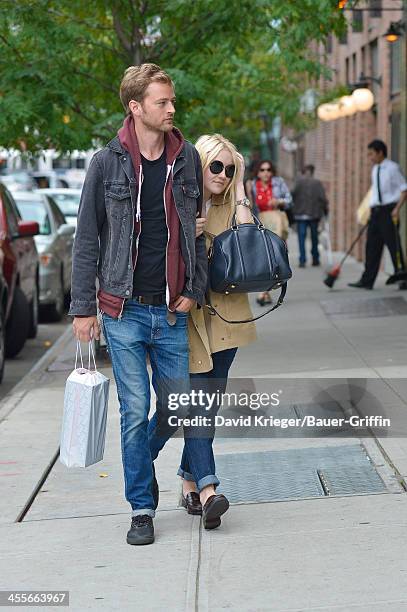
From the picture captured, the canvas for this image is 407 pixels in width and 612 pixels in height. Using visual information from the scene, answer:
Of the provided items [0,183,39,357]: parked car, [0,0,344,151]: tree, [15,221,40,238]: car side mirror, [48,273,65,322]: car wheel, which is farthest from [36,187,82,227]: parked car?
[0,0,344,151]: tree

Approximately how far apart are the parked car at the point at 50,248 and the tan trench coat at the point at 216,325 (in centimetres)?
1038

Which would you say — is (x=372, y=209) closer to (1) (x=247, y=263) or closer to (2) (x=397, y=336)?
(2) (x=397, y=336)

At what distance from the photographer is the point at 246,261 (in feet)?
19.4

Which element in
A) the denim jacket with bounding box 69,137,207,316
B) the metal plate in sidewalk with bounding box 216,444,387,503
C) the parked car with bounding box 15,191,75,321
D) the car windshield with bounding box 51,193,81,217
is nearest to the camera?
Result: the denim jacket with bounding box 69,137,207,316

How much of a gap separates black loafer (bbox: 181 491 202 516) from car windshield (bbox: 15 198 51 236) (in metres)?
11.6

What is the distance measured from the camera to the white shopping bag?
577 centimetres

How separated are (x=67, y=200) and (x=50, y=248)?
877 centimetres

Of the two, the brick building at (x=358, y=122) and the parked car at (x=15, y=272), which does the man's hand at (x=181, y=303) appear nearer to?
the parked car at (x=15, y=272)

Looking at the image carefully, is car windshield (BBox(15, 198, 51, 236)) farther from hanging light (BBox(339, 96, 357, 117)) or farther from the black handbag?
the black handbag

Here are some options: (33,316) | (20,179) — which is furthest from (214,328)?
(20,179)

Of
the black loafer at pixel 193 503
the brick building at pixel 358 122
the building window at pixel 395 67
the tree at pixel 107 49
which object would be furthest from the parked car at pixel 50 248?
the black loafer at pixel 193 503

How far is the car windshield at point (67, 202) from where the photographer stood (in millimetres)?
24812

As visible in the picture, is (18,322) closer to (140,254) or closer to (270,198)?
(270,198)

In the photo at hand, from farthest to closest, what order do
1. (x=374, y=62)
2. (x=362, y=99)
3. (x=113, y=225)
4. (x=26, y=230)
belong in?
(x=374, y=62), (x=362, y=99), (x=26, y=230), (x=113, y=225)
